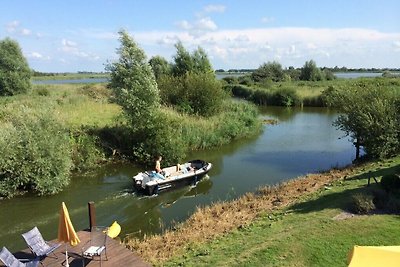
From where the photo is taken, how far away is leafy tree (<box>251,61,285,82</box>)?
95.0 metres

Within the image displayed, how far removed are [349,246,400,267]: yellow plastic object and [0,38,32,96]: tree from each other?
54.1m

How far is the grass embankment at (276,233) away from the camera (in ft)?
37.2

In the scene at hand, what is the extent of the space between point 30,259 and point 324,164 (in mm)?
20464

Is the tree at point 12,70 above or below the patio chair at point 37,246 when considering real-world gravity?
above

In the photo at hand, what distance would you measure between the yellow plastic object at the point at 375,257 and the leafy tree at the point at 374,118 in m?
18.0

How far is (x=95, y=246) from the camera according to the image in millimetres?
11305

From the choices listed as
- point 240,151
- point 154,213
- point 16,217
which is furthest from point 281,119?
point 16,217

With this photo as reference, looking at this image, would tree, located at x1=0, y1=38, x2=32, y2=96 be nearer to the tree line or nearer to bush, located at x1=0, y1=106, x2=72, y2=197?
the tree line

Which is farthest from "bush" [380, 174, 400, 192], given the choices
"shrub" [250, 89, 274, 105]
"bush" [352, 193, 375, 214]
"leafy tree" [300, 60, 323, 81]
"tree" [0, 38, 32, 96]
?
"leafy tree" [300, 60, 323, 81]

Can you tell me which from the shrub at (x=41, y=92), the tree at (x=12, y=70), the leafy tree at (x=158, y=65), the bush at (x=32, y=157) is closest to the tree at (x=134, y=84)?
the bush at (x=32, y=157)

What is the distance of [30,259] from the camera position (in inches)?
429

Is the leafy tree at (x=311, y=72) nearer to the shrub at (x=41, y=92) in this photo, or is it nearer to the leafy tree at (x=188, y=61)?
the leafy tree at (x=188, y=61)

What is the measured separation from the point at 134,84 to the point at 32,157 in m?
10.3

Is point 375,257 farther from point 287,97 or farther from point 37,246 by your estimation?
point 287,97
